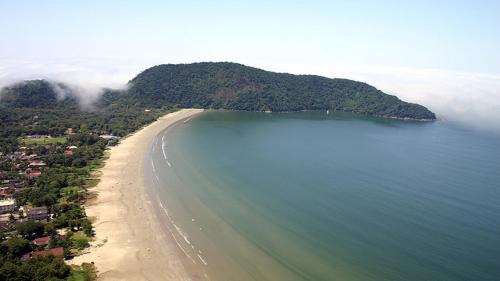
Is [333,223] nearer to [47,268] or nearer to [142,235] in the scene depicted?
[142,235]

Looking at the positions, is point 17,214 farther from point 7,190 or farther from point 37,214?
point 7,190

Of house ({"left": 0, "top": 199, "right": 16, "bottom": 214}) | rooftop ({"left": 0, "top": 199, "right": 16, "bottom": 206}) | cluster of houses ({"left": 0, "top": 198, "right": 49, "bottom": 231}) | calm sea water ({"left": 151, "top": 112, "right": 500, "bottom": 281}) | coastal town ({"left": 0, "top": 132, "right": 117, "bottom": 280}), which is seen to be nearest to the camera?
coastal town ({"left": 0, "top": 132, "right": 117, "bottom": 280})

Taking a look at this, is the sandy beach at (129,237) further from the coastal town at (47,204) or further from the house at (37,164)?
the house at (37,164)

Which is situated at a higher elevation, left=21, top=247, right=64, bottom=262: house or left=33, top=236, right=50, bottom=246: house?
left=21, top=247, right=64, bottom=262: house

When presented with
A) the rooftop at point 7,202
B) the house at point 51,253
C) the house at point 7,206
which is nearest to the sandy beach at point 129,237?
the house at point 51,253

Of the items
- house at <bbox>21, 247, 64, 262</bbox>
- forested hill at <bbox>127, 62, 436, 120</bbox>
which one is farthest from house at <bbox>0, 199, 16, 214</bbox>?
forested hill at <bbox>127, 62, 436, 120</bbox>

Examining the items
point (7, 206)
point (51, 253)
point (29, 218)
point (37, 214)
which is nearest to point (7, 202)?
point (7, 206)

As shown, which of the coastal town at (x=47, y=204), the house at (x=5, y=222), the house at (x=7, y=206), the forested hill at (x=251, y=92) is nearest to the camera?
the coastal town at (x=47, y=204)

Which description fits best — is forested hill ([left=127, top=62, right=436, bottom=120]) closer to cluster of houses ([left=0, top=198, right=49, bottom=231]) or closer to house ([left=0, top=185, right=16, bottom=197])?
house ([left=0, top=185, right=16, bottom=197])
